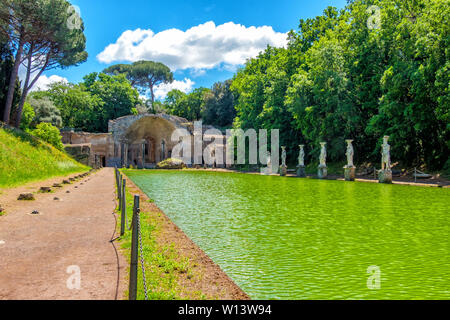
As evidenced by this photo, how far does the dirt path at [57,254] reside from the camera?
13.2 ft

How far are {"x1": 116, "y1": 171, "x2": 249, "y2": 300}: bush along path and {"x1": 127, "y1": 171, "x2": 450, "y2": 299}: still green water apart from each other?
36cm

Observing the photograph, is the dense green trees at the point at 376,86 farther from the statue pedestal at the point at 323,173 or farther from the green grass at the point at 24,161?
the green grass at the point at 24,161

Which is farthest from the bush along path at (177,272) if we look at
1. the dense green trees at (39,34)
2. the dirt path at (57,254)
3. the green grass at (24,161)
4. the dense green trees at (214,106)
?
the dense green trees at (214,106)

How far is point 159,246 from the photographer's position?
6043mm

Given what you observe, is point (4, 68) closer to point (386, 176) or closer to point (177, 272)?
point (386, 176)

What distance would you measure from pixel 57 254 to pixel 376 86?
27.0m

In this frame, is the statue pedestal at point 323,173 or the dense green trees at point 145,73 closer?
the statue pedestal at point 323,173

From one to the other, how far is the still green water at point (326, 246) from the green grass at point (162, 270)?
71 centimetres

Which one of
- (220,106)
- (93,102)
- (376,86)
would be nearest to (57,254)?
(376,86)

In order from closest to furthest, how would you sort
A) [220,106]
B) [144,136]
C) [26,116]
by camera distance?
[26,116] → [220,106] → [144,136]

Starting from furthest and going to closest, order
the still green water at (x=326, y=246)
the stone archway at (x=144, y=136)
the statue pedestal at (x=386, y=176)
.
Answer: the stone archway at (x=144, y=136) → the statue pedestal at (x=386, y=176) → the still green water at (x=326, y=246)

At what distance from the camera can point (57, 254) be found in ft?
18.1

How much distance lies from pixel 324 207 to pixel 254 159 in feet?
104
